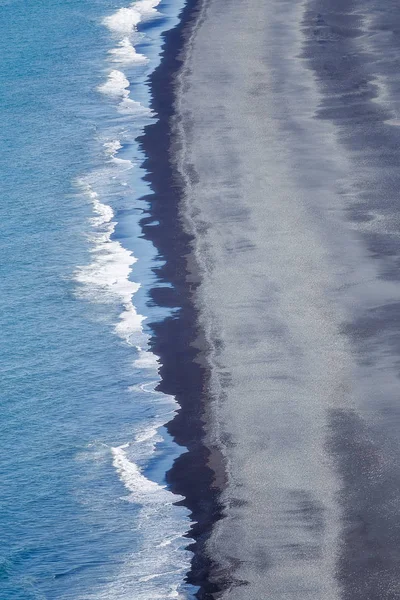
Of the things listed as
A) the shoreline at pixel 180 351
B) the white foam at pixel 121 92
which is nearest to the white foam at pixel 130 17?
the white foam at pixel 121 92

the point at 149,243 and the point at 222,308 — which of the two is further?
the point at 149,243

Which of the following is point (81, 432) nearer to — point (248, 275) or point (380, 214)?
point (248, 275)

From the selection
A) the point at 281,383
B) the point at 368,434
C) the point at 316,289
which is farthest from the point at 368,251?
the point at 368,434

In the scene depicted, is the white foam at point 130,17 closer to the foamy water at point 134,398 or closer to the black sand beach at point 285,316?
the black sand beach at point 285,316

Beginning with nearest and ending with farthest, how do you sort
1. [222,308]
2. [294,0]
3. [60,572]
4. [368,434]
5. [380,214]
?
1. [60,572]
2. [368,434]
3. [222,308]
4. [380,214]
5. [294,0]

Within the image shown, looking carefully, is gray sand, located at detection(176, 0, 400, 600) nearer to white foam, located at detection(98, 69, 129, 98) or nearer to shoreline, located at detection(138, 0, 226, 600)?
shoreline, located at detection(138, 0, 226, 600)

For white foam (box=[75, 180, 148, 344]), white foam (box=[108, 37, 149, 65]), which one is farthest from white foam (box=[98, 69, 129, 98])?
white foam (box=[75, 180, 148, 344])
